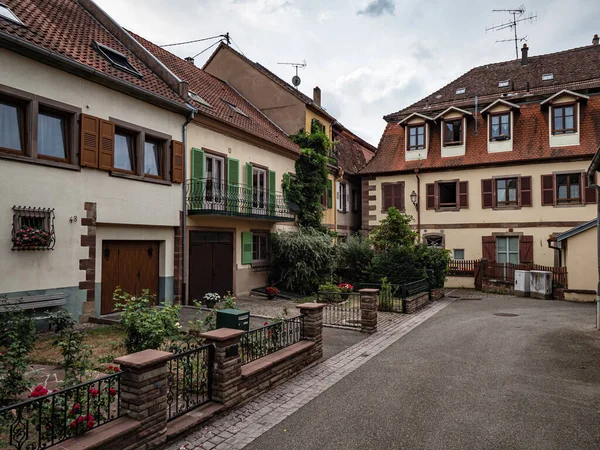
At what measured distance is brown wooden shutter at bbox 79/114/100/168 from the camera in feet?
35.8

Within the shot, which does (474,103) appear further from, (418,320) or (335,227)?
(418,320)

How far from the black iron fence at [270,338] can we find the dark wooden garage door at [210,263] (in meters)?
7.20

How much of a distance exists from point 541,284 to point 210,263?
1438 cm

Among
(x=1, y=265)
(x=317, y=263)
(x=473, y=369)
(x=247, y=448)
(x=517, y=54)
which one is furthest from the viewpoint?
(x=517, y=54)

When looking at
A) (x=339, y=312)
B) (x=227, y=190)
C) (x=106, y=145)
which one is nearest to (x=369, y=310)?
(x=339, y=312)

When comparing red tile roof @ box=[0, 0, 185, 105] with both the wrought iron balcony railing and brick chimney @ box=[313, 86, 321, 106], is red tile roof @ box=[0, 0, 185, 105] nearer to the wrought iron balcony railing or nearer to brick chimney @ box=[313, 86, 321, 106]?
the wrought iron balcony railing

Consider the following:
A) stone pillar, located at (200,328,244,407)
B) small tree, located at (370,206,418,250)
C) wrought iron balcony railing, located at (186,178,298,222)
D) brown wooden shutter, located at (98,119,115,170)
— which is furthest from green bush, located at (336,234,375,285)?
stone pillar, located at (200,328,244,407)

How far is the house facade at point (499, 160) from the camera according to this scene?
22094 millimetres

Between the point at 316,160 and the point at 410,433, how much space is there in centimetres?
1735

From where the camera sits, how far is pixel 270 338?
762cm

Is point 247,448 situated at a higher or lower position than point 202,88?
lower

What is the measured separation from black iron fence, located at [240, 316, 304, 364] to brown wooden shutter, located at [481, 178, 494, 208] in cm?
1866

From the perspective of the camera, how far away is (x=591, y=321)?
511 inches

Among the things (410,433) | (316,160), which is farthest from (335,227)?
(410,433)
